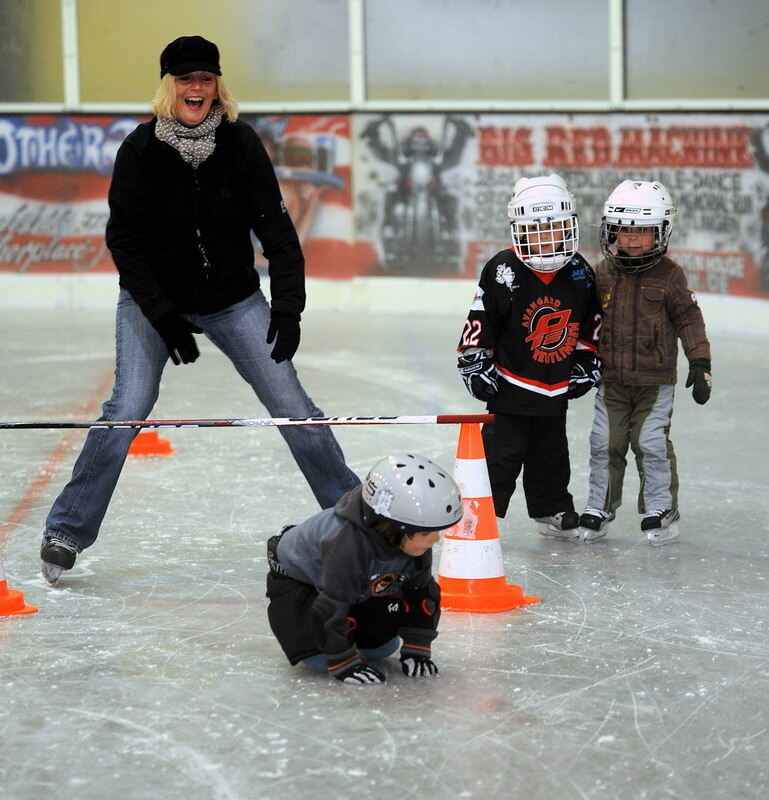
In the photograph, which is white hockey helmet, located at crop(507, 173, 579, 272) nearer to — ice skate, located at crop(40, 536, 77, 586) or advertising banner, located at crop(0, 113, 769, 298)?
ice skate, located at crop(40, 536, 77, 586)

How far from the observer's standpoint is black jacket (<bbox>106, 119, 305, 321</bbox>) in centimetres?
466

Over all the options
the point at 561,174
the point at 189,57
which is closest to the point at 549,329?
the point at 189,57

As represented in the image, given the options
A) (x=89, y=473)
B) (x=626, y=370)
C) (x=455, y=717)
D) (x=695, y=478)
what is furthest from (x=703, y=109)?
(x=455, y=717)

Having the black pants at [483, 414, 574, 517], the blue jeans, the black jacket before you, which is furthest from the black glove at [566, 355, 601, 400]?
the black jacket

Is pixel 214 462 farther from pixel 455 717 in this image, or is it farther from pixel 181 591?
pixel 455 717

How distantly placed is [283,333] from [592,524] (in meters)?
1.43

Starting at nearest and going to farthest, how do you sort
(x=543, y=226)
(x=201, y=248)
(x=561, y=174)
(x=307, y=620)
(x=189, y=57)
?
(x=307, y=620)
(x=189, y=57)
(x=201, y=248)
(x=543, y=226)
(x=561, y=174)

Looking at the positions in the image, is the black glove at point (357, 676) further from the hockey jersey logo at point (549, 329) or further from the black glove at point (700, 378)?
the black glove at point (700, 378)

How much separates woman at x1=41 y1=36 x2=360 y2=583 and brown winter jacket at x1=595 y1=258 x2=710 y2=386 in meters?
1.25

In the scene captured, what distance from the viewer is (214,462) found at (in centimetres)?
685

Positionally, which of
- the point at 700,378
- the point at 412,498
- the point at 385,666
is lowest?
the point at 385,666

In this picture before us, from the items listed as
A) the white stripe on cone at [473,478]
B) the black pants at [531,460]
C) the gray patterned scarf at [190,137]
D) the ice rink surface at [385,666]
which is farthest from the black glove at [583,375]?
the gray patterned scarf at [190,137]

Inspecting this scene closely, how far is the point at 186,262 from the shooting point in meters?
4.75

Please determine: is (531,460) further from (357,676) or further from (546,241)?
(357,676)
